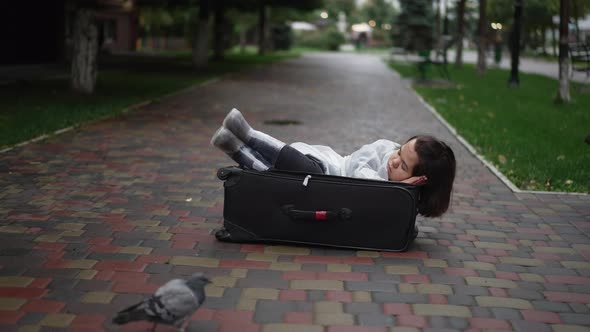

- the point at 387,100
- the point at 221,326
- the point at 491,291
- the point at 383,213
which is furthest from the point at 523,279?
the point at 387,100

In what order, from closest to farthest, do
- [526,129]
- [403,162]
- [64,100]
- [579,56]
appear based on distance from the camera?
[403,162] < [526,129] < [64,100] < [579,56]

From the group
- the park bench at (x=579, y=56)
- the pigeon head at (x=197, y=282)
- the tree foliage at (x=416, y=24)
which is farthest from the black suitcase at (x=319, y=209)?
the tree foliage at (x=416, y=24)

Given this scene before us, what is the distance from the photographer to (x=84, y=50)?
45.5ft

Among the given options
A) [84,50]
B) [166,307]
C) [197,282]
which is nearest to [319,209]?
[197,282]

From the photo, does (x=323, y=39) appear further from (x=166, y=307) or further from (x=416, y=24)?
(x=166, y=307)

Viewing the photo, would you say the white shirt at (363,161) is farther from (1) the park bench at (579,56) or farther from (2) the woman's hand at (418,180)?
(1) the park bench at (579,56)

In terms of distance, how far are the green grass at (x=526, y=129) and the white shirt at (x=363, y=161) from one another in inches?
101

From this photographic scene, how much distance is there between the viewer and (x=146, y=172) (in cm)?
703

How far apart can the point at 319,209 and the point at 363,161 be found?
0.58m

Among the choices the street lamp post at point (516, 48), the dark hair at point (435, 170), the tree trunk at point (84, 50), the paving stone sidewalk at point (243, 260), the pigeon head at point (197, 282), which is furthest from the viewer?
the street lamp post at point (516, 48)

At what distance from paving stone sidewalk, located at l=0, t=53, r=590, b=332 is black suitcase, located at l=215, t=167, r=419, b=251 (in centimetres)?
11

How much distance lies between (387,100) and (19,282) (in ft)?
41.4

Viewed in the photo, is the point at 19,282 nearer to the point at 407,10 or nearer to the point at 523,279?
the point at 523,279

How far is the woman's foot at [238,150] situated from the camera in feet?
15.0
